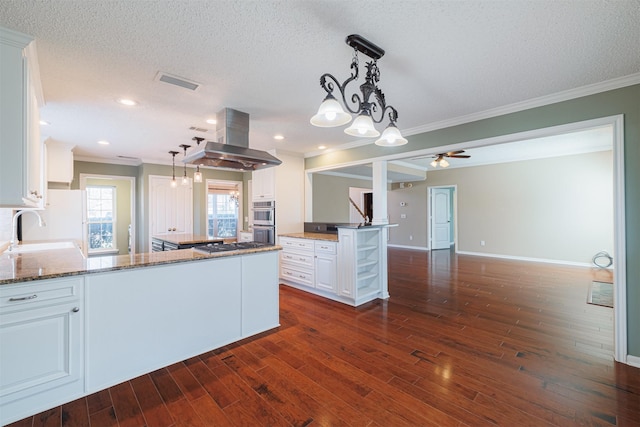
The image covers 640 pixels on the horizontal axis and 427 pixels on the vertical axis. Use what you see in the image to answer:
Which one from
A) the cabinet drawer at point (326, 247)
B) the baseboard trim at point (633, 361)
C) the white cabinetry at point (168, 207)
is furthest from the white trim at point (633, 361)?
the white cabinetry at point (168, 207)

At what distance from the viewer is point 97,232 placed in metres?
7.30

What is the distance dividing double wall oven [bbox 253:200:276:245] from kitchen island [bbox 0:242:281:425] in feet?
6.86

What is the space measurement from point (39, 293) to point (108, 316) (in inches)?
17.3

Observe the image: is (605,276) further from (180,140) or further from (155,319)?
(180,140)

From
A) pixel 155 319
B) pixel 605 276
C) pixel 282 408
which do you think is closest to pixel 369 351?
pixel 282 408

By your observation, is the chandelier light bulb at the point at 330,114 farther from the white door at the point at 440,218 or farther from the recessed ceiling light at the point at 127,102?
the white door at the point at 440,218

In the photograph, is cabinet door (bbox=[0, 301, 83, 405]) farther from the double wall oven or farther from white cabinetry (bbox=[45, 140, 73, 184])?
white cabinetry (bbox=[45, 140, 73, 184])

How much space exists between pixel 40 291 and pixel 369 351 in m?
2.49

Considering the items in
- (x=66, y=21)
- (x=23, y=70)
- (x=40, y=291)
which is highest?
(x=66, y=21)

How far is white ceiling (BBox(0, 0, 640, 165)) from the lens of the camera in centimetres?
160

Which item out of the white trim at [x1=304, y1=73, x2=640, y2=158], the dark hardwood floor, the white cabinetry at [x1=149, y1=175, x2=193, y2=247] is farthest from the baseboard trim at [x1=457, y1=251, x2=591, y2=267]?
the white cabinetry at [x1=149, y1=175, x2=193, y2=247]

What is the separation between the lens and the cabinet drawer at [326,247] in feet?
13.4

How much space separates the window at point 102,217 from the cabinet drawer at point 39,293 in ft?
21.7

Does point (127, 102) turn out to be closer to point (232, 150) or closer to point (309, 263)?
point (232, 150)
